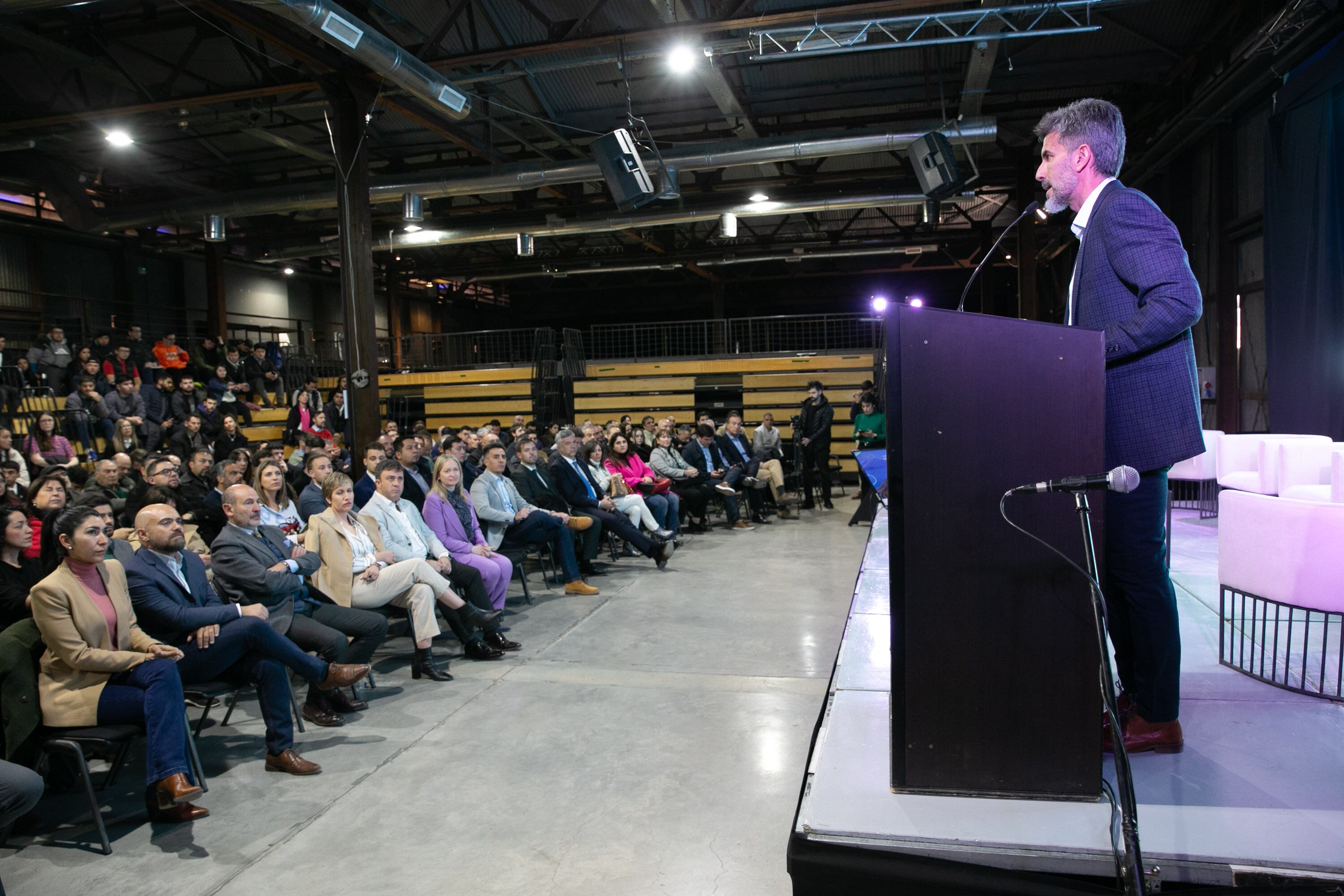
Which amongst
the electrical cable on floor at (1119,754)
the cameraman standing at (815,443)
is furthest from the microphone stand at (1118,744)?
the cameraman standing at (815,443)

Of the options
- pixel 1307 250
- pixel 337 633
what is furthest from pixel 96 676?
pixel 1307 250

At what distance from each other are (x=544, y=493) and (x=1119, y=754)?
17.8ft

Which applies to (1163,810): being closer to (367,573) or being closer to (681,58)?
(367,573)

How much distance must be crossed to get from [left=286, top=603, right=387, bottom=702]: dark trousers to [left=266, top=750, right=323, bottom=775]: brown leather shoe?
364mm

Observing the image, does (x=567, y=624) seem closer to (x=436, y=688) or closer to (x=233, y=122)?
(x=436, y=688)

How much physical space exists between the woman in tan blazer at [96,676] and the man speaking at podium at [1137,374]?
2.86 m

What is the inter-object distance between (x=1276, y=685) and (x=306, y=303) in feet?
70.6

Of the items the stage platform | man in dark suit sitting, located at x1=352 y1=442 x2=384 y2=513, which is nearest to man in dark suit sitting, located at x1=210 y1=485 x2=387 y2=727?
man in dark suit sitting, located at x1=352 y1=442 x2=384 y2=513

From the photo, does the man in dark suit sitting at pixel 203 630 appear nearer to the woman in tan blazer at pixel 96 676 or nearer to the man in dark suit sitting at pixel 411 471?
the woman in tan blazer at pixel 96 676

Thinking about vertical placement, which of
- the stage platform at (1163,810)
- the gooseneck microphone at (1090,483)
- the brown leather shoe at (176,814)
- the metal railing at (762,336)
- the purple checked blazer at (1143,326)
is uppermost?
the metal railing at (762,336)

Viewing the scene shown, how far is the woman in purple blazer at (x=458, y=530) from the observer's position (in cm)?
486

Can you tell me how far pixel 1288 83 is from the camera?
23.2ft

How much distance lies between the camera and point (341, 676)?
3412mm

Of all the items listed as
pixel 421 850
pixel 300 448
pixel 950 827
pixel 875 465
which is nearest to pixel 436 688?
pixel 421 850
